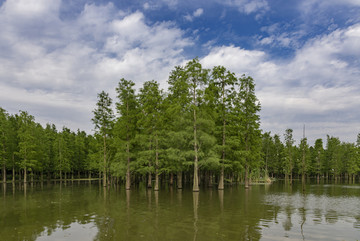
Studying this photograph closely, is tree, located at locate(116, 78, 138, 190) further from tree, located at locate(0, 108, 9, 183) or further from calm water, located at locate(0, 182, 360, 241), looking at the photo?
tree, located at locate(0, 108, 9, 183)

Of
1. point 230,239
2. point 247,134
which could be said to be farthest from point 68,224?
point 247,134

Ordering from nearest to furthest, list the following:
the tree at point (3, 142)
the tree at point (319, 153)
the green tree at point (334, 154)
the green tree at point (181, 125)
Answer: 1. the green tree at point (181, 125)
2. the tree at point (3, 142)
3. the green tree at point (334, 154)
4. the tree at point (319, 153)

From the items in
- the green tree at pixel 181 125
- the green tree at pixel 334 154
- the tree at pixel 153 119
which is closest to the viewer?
the green tree at pixel 181 125

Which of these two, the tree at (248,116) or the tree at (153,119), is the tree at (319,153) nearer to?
the tree at (248,116)

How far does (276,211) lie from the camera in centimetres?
2277

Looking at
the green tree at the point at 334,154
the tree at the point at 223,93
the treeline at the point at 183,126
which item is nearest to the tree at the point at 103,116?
the treeline at the point at 183,126

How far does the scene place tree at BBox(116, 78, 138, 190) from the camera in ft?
152

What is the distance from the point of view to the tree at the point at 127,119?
46.3 metres

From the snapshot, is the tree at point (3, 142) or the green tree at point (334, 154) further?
the green tree at point (334, 154)

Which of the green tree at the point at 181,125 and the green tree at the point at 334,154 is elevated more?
the green tree at the point at 181,125

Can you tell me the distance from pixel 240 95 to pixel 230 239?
41506mm

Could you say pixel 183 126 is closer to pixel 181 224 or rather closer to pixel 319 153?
pixel 181 224

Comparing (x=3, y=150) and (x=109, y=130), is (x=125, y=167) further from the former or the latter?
(x=3, y=150)

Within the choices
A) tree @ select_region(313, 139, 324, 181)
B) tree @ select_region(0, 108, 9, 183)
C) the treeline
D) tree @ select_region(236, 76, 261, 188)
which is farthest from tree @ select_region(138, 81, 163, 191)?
tree @ select_region(313, 139, 324, 181)
